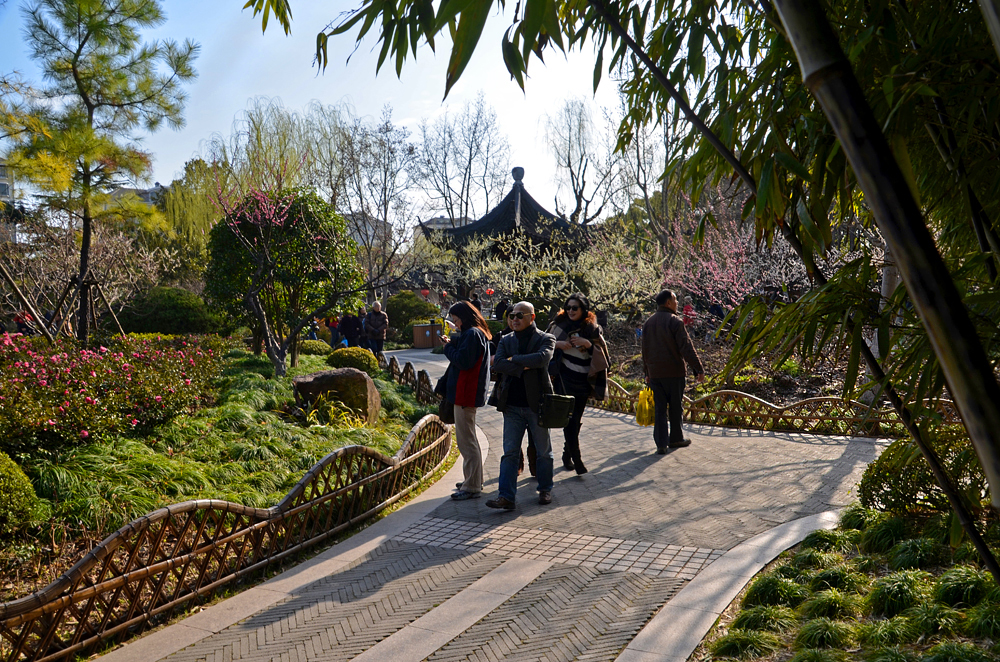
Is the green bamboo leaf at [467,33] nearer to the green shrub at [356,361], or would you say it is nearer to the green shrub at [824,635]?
the green shrub at [824,635]

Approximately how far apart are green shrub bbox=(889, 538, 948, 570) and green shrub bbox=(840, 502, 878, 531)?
1.99 feet

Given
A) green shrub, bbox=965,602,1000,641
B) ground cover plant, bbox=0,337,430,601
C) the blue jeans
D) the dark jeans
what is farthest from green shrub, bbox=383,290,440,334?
green shrub, bbox=965,602,1000,641

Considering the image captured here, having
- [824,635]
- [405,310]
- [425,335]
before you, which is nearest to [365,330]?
[425,335]

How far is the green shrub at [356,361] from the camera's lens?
44.0 feet

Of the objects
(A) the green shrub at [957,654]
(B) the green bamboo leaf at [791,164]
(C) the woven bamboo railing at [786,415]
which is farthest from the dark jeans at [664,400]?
(B) the green bamboo leaf at [791,164]

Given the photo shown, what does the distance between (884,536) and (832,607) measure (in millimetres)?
1240

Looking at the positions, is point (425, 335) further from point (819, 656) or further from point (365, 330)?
point (819, 656)

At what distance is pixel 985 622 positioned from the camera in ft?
10.9

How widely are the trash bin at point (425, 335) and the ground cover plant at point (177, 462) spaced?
16.4 meters

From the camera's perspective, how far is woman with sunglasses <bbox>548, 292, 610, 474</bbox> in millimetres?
7223

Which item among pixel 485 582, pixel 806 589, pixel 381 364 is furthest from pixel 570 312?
pixel 381 364

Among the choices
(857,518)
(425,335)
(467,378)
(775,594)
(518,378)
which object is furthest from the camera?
(425,335)

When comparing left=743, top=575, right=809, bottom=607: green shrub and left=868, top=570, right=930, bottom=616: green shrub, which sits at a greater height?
left=868, top=570, right=930, bottom=616: green shrub

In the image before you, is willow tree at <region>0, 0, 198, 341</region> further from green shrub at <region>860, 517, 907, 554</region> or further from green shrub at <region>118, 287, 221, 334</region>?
green shrub at <region>860, 517, 907, 554</region>
